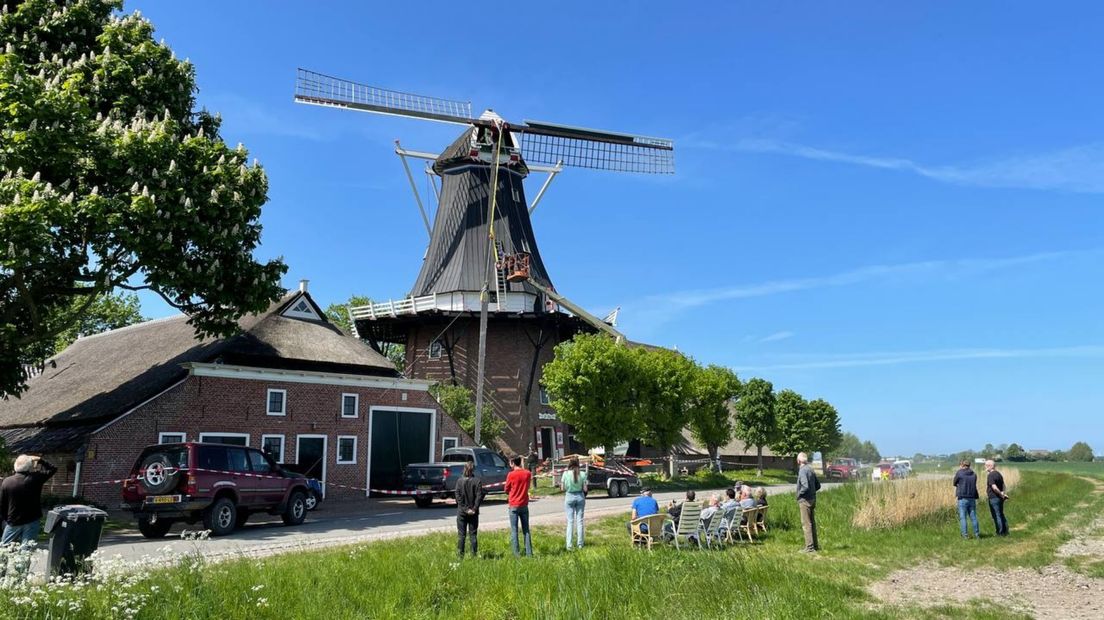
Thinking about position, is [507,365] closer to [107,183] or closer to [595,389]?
[595,389]

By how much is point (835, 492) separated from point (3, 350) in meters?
22.8

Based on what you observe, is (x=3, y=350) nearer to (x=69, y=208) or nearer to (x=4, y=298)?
(x=4, y=298)

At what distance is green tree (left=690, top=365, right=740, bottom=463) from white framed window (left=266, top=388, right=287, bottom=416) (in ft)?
77.7

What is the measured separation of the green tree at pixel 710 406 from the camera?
1806 inches

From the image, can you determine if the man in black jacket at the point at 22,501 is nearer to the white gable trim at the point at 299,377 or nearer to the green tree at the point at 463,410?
the white gable trim at the point at 299,377

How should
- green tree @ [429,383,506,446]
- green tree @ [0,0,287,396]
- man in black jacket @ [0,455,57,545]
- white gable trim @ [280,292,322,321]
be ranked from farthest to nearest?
green tree @ [429,383,506,446]
white gable trim @ [280,292,322,321]
green tree @ [0,0,287,396]
man in black jacket @ [0,455,57,545]

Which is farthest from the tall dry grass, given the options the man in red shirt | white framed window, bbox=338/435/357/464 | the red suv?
white framed window, bbox=338/435/357/464

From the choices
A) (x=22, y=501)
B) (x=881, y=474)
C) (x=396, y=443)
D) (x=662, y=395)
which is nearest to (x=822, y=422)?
(x=881, y=474)

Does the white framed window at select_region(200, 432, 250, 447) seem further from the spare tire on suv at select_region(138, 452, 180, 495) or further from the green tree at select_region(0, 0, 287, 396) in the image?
the spare tire on suv at select_region(138, 452, 180, 495)

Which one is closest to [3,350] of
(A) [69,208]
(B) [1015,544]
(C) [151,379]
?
(A) [69,208]

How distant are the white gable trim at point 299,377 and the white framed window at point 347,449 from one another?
1.94m

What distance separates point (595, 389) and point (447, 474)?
14228mm

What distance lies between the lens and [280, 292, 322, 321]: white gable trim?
31550 mm

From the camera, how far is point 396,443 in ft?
101
